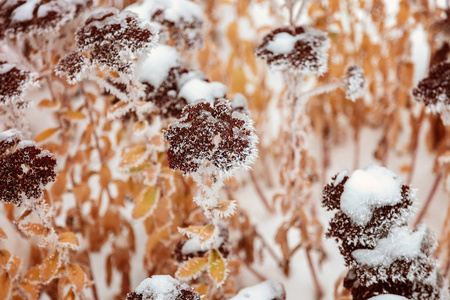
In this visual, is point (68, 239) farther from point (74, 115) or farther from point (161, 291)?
point (74, 115)

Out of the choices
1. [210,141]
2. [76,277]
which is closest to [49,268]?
[76,277]

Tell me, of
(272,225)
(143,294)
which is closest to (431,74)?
(143,294)

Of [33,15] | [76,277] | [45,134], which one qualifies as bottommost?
[76,277]

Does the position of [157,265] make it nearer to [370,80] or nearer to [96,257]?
[96,257]

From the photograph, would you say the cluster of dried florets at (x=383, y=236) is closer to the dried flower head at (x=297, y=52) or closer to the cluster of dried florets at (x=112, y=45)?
the dried flower head at (x=297, y=52)

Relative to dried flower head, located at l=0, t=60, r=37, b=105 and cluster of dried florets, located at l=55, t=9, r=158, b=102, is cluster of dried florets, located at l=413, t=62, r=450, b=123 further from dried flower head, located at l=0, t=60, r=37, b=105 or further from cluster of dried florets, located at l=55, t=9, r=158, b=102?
dried flower head, located at l=0, t=60, r=37, b=105

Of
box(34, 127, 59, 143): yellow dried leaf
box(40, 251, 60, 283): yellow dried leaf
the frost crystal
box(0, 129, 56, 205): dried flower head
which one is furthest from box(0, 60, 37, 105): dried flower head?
the frost crystal
